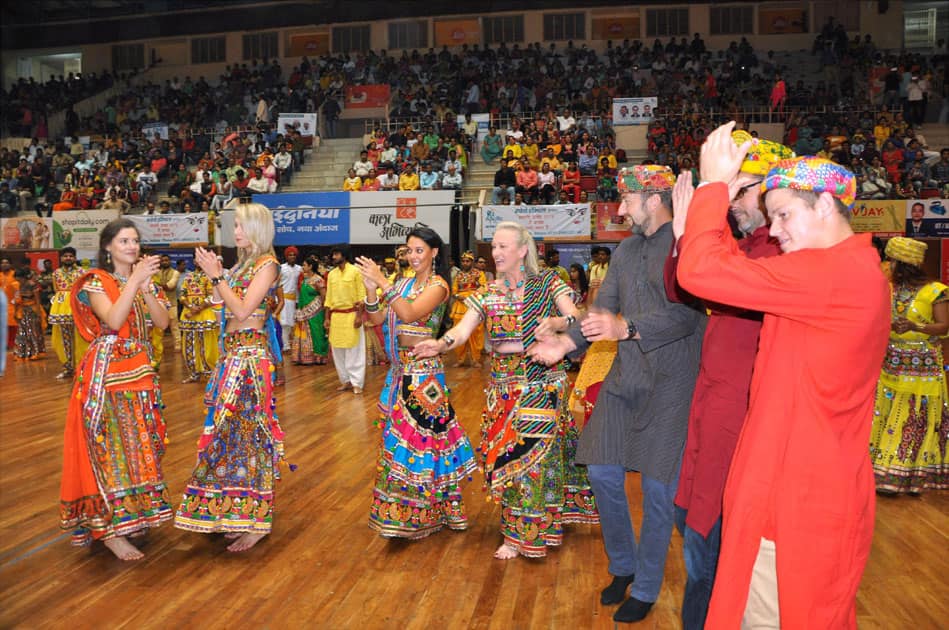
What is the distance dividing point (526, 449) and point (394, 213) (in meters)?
Answer: 9.60

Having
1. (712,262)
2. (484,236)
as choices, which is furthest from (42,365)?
(712,262)

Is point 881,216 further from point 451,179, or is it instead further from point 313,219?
point 313,219

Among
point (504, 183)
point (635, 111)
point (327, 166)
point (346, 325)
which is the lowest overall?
point (346, 325)

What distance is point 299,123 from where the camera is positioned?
66.1 ft

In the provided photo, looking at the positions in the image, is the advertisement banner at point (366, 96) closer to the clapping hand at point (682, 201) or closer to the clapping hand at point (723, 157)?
the clapping hand at point (682, 201)

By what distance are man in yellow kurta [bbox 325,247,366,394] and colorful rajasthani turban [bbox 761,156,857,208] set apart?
22.6 feet

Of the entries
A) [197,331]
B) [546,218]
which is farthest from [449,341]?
[546,218]

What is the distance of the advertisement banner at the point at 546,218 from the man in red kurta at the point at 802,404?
1061 cm

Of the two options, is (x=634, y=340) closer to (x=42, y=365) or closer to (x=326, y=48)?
(x=42, y=365)

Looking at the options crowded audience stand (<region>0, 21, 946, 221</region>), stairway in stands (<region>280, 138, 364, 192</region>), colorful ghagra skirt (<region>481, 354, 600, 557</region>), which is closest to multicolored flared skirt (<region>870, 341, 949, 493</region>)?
colorful ghagra skirt (<region>481, 354, 600, 557</region>)

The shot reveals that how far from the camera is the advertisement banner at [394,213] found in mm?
12688

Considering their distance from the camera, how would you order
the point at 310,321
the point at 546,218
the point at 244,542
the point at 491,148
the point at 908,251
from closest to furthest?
the point at 244,542, the point at 908,251, the point at 310,321, the point at 546,218, the point at 491,148

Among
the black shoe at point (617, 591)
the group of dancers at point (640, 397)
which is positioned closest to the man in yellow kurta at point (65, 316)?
the group of dancers at point (640, 397)

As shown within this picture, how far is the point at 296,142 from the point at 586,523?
1679 cm
